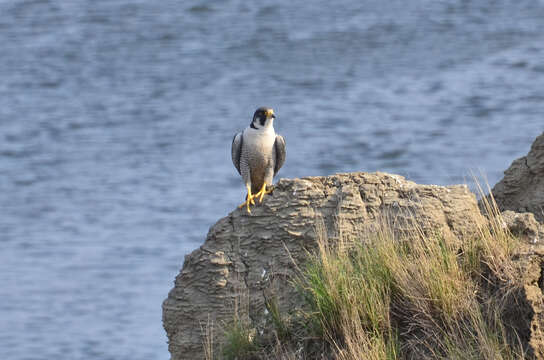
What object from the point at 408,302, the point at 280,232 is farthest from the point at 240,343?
the point at 408,302

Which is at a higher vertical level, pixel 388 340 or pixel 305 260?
pixel 305 260

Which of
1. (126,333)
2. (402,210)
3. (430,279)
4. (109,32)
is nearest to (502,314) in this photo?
(430,279)

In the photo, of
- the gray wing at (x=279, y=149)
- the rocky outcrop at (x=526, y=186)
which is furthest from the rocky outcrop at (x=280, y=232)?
the gray wing at (x=279, y=149)

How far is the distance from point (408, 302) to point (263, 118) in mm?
2731

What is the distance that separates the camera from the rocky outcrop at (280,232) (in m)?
7.90

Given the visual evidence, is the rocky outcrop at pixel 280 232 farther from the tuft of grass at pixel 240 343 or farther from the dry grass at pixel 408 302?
the dry grass at pixel 408 302

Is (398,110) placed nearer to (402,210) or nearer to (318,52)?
(318,52)

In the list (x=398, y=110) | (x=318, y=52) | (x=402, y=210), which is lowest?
(x=402, y=210)

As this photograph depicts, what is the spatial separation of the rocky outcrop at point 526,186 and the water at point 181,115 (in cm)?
1163

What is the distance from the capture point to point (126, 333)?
66.6 ft

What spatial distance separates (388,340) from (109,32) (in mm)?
37024

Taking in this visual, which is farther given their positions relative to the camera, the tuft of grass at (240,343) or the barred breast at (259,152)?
the barred breast at (259,152)

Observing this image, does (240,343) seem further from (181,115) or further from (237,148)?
(181,115)

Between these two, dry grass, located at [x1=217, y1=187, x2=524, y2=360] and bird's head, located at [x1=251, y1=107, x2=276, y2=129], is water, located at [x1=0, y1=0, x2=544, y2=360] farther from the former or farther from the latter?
dry grass, located at [x1=217, y1=187, x2=524, y2=360]
